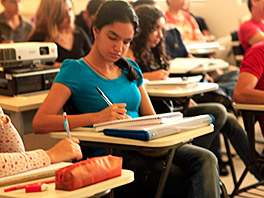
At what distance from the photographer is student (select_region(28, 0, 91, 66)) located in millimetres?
3859

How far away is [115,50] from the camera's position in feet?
7.37

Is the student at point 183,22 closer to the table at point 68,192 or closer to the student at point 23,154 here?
the student at point 23,154

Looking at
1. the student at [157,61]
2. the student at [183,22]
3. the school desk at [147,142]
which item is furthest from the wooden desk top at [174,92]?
the student at [183,22]

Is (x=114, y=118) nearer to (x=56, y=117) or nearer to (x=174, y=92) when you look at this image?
(x=56, y=117)

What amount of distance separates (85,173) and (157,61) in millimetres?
2250

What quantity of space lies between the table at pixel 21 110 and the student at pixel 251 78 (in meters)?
1.11

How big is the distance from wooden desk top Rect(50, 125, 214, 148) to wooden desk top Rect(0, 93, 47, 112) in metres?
0.56

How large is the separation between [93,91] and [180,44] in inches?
90.9

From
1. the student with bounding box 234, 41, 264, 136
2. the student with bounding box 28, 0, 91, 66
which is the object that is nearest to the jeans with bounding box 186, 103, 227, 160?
the student with bounding box 234, 41, 264, 136

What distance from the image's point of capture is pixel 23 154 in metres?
1.54

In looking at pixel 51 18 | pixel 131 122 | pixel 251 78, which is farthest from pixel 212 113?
pixel 51 18

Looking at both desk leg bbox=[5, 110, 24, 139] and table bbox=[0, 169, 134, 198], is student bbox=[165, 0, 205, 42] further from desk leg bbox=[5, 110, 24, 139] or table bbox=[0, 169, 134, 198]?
table bbox=[0, 169, 134, 198]

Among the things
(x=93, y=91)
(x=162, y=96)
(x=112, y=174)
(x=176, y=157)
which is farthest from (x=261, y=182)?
(x=112, y=174)

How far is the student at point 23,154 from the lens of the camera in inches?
58.6
